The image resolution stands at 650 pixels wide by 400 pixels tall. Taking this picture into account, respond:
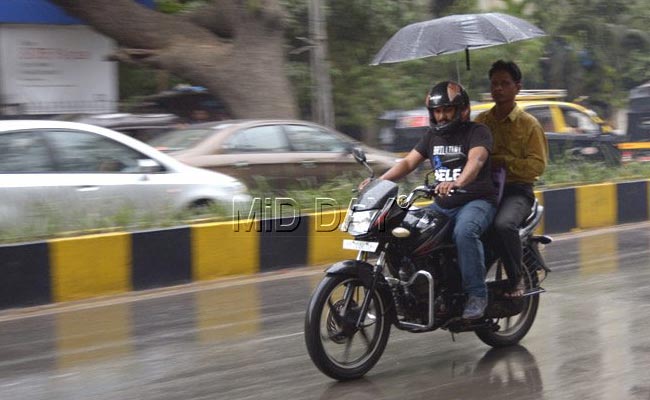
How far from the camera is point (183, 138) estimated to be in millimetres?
12086

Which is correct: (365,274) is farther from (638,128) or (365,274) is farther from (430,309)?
(638,128)

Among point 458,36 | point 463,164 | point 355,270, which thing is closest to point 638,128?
point 458,36

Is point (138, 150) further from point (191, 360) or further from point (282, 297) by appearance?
point (191, 360)

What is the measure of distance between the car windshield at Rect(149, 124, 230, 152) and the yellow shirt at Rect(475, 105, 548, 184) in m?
5.96

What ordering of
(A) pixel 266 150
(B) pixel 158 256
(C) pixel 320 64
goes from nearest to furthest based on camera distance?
(B) pixel 158 256, (A) pixel 266 150, (C) pixel 320 64

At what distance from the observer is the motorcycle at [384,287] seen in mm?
5520

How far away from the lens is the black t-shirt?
5945 millimetres

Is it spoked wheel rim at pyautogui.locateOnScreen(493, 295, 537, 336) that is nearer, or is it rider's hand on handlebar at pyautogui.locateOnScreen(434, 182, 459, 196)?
rider's hand on handlebar at pyautogui.locateOnScreen(434, 182, 459, 196)

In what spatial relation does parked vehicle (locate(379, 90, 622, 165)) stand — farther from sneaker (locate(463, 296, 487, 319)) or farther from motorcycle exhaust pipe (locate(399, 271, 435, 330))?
motorcycle exhaust pipe (locate(399, 271, 435, 330))

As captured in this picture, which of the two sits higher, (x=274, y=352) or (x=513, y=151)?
(x=513, y=151)

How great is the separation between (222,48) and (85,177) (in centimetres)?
635

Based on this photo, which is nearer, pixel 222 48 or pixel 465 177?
pixel 465 177

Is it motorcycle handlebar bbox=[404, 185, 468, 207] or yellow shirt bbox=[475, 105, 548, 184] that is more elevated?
yellow shirt bbox=[475, 105, 548, 184]

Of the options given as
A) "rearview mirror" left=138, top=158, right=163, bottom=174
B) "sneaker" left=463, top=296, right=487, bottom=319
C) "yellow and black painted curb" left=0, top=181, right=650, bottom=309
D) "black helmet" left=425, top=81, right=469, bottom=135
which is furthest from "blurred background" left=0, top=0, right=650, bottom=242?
"sneaker" left=463, top=296, right=487, bottom=319
